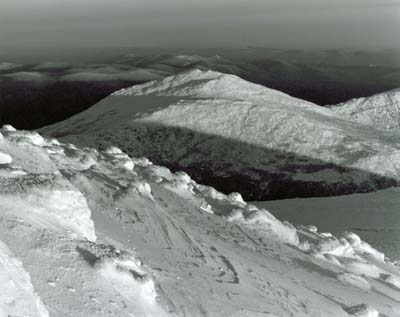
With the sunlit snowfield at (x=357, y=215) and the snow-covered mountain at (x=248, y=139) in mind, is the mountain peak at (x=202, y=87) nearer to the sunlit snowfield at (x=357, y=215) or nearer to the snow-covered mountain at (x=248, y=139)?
the snow-covered mountain at (x=248, y=139)

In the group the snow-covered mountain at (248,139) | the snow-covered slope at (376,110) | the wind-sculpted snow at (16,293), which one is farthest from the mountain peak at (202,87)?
the wind-sculpted snow at (16,293)

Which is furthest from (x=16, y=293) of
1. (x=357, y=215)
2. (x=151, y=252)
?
(x=357, y=215)

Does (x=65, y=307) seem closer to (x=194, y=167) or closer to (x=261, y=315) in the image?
(x=261, y=315)

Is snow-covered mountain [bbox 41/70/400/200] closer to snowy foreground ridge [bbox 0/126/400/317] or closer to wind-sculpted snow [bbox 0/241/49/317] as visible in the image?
snowy foreground ridge [bbox 0/126/400/317]

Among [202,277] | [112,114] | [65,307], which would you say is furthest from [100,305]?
[112,114]

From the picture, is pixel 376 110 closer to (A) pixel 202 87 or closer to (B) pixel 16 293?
(A) pixel 202 87

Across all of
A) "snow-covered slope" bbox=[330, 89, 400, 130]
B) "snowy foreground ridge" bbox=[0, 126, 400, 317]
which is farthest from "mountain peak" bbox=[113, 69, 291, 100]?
"snowy foreground ridge" bbox=[0, 126, 400, 317]

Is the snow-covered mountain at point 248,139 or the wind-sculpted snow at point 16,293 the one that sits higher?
the wind-sculpted snow at point 16,293
